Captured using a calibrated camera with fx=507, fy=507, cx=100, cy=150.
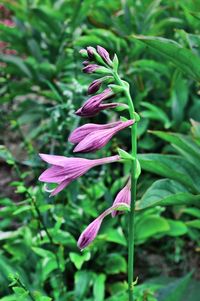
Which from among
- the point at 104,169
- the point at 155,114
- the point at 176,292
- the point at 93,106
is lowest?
the point at 176,292

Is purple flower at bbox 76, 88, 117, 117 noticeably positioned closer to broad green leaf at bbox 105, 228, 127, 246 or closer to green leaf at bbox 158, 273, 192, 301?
green leaf at bbox 158, 273, 192, 301

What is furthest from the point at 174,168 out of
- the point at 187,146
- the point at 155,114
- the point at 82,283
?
the point at 155,114

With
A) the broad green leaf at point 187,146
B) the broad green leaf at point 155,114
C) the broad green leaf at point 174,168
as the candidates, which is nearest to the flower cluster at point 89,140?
the broad green leaf at point 174,168

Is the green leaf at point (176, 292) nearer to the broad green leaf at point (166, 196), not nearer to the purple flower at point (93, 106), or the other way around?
the broad green leaf at point (166, 196)

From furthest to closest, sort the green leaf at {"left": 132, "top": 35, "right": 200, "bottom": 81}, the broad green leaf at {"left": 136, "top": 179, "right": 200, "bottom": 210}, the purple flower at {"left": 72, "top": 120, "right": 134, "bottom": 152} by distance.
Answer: the green leaf at {"left": 132, "top": 35, "right": 200, "bottom": 81}
the broad green leaf at {"left": 136, "top": 179, "right": 200, "bottom": 210}
the purple flower at {"left": 72, "top": 120, "right": 134, "bottom": 152}

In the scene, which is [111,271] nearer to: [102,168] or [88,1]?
[102,168]

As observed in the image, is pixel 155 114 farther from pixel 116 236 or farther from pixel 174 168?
pixel 174 168

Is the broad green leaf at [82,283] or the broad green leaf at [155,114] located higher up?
the broad green leaf at [155,114]

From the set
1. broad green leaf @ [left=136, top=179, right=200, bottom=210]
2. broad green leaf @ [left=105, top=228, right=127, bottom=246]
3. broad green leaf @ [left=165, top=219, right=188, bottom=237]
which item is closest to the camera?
broad green leaf @ [left=136, top=179, right=200, bottom=210]

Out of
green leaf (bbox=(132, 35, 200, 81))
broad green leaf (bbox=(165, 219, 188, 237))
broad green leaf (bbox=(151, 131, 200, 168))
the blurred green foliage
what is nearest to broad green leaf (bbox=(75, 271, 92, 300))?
the blurred green foliage
